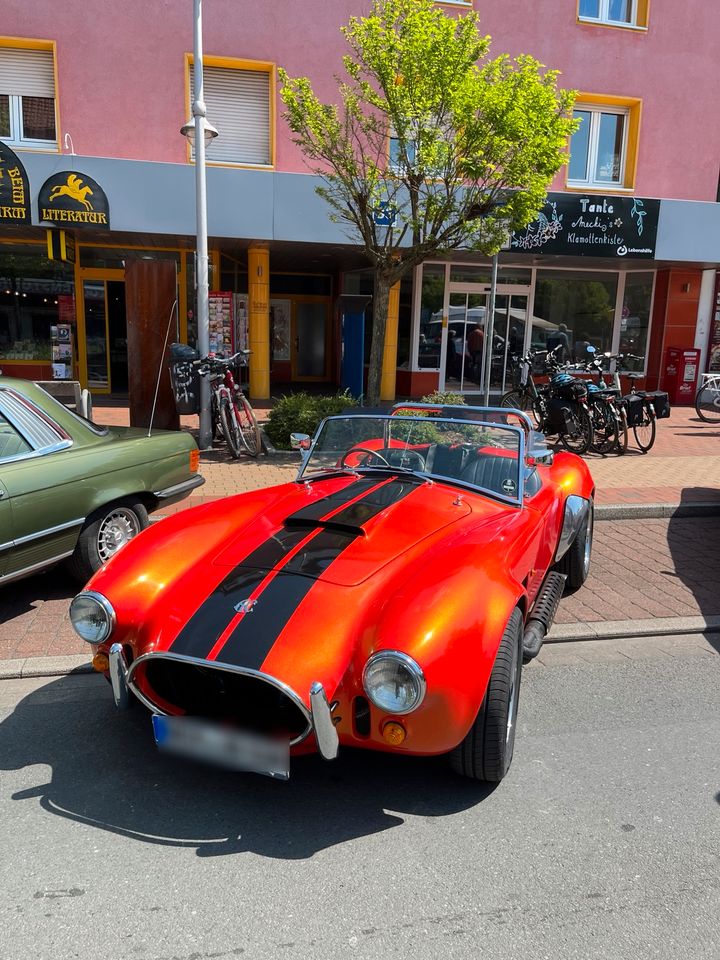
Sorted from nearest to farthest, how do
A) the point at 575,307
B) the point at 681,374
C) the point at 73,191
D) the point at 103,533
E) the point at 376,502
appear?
the point at 376,502 → the point at 103,533 → the point at 73,191 → the point at 681,374 → the point at 575,307

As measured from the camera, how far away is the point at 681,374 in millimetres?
16234

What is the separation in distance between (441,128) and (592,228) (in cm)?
632

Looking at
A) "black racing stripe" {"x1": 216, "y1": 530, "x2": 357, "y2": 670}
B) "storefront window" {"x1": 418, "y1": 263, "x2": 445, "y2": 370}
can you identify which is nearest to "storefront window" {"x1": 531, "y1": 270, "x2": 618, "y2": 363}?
"storefront window" {"x1": 418, "y1": 263, "x2": 445, "y2": 370}

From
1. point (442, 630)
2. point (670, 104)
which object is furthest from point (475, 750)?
point (670, 104)

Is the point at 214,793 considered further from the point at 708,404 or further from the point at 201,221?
the point at 708,404

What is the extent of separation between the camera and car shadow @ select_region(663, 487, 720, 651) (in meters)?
5.42

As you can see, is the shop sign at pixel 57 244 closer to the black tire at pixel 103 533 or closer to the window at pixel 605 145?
the black tire at pixel 103 533

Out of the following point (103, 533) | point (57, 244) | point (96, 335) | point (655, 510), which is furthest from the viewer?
point (96, 335)

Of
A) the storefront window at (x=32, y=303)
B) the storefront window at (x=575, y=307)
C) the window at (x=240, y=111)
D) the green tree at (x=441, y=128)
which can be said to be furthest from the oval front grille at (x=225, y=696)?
the storefront window at (x=575, y=307)

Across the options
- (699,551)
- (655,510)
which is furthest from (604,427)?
(699,551)

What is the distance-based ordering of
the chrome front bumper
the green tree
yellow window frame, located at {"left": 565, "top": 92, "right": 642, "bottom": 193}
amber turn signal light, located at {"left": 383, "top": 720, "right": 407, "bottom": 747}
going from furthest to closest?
yellow window frame, located at {"left": 565, "top": 92, "right": 642, "bottom": 193}
the green tree
amber turn signal light, located at {"left": 383, "top": 720, "right": 407, "bottom": 747}
the chrome front bumper

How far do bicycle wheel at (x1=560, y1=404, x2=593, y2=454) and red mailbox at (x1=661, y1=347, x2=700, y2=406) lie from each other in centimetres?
687

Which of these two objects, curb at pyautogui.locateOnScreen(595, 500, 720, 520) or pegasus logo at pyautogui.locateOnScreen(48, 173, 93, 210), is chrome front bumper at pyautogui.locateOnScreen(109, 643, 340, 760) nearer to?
curb at pyautogui.locateOnScreen(595, 500, 720, 520)

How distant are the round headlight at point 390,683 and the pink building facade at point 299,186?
11.5 metres
